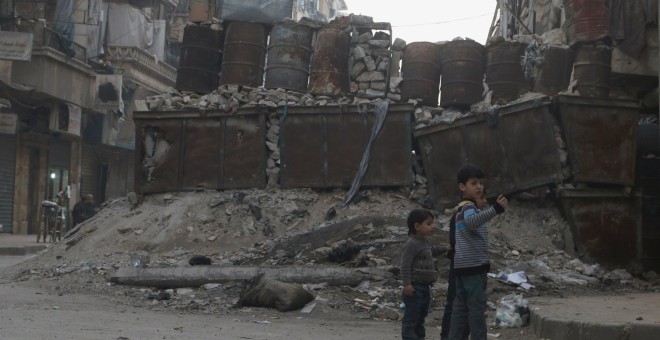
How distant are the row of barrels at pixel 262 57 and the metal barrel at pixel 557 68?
3.56 m

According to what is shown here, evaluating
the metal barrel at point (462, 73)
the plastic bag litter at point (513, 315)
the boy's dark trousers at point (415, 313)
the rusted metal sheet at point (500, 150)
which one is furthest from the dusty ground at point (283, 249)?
the metal barrel at point (462, 73)

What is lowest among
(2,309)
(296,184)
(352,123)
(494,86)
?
(2,309)

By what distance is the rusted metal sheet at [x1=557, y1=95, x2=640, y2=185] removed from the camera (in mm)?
11906

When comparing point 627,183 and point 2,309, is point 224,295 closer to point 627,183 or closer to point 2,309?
point 2,309

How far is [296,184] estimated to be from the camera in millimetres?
13172

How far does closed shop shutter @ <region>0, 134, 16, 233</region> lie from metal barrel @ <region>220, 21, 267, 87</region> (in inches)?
540

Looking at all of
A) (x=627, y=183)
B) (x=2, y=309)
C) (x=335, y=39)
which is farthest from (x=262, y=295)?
(x=335, y=39)

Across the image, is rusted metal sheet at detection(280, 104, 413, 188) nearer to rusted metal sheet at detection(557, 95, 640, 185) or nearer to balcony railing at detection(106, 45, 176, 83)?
rusted metal sheet at detection(557, 95, 640, 185)

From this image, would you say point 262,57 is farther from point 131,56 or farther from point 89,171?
point 89,171

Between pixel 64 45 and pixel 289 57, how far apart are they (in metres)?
15.3

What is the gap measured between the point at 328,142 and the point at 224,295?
4603mm

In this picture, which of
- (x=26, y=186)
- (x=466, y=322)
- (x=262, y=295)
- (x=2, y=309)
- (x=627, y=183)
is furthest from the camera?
(x=26, y=186)

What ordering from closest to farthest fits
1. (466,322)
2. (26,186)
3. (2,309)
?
1. (466,322)
2. (2,309)
3. (26,186)

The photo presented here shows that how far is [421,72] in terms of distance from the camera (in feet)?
50.2
